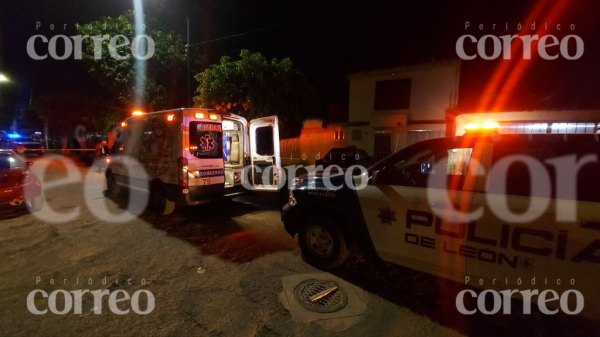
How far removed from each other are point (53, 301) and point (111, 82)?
39.6ft

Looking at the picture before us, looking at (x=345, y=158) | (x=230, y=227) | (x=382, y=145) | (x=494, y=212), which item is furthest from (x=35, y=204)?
(x=382, y=145)

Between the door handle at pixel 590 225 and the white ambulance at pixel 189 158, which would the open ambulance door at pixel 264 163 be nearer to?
the white ambulance at pixel 189 158

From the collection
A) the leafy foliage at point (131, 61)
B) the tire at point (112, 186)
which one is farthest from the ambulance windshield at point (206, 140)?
the leafy foliage at point (131, 61)

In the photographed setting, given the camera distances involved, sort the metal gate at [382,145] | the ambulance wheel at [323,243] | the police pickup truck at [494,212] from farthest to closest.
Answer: the metal gate at [382,145]
the ambulance wheel at [323,243]
the police pickup truck at [494,212]

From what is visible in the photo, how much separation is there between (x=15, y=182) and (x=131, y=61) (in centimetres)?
798

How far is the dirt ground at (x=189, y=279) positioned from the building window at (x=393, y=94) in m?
11.9

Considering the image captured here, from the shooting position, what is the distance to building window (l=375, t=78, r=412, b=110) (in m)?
14.7

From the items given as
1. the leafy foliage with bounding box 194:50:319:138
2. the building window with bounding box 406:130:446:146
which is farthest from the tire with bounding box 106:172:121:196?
the building window with bounding box 406:130:446:146

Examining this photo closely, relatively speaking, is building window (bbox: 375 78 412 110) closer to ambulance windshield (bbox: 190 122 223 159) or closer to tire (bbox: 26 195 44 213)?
ambulance windshield (bbox: 190 122 223 159)

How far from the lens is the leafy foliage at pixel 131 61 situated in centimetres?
1146

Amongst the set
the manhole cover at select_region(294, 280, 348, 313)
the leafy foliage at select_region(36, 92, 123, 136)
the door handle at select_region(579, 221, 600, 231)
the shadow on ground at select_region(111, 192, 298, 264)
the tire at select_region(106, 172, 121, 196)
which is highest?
the leafy foliage at select_region(36, 92, 123, 136)

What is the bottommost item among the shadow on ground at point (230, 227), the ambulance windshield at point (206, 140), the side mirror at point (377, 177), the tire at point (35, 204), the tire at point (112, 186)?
the shadow on ground at point (230, 227)

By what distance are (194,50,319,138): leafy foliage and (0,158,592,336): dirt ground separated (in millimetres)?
6058

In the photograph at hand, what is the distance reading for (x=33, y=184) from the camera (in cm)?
596
